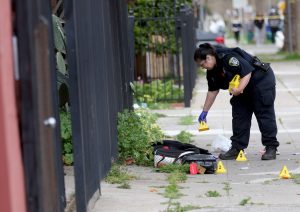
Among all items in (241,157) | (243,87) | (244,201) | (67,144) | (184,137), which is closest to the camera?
(244,201)

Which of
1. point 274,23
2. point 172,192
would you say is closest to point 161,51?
point 172,192

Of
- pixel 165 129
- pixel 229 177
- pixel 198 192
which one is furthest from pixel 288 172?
pixel 165 129

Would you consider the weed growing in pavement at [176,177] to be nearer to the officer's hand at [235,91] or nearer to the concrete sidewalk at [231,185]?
the concrete sidewalk at [231,185]

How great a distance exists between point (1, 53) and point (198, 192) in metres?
4.15

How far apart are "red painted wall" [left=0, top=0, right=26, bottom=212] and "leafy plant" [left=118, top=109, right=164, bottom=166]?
5352 millimetres

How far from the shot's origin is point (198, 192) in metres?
8.55

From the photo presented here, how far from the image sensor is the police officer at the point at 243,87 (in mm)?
10094

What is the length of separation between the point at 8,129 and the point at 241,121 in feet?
20.6

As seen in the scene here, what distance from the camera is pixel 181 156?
1000 cm

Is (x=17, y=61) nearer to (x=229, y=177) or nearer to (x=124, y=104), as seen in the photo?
(x=229, y=177)

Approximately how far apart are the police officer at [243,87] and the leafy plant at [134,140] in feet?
2.38

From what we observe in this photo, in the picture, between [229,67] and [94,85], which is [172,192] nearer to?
[94,85]

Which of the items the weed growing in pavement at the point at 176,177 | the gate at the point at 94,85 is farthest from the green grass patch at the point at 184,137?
the weed growing in pavement at the point at 176,177

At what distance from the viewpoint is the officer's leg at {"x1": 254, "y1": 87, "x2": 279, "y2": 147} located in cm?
1039
